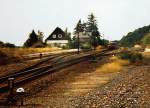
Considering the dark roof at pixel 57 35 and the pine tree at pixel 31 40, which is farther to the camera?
the dark roof at pixel 57 35

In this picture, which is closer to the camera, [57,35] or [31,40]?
[31,40]

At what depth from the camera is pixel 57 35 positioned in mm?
140375

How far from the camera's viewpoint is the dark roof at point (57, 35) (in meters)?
139

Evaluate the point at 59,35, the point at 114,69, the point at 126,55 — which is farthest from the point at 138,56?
the point at 59,35

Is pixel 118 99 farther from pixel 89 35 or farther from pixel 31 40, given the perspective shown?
pixel 89 35

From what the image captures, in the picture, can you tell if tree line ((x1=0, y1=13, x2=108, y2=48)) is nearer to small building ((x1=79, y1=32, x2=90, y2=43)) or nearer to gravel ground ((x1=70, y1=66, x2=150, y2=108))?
small building ((x1=79, y1=32, x2=90, y2=43))

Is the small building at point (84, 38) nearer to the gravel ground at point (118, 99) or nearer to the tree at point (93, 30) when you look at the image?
the tree at point (93, 30)

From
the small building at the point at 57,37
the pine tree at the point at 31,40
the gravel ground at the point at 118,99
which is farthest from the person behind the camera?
the small building at the point at 57,37

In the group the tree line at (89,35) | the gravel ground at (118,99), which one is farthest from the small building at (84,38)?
the gravel ground at (118,99)

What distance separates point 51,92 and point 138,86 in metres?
4.74

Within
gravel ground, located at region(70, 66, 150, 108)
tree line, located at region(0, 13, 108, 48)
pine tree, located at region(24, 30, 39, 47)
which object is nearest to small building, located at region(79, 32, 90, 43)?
tree line, located at region(0, 13, 108, 48)

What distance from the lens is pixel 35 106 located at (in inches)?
640

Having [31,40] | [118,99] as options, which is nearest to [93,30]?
[31,40]

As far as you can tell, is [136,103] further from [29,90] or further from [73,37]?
[73,37]
